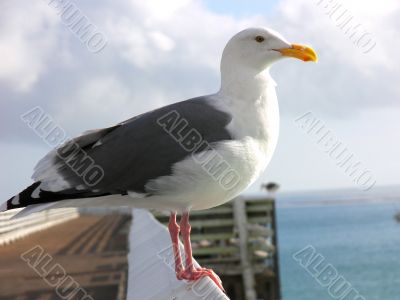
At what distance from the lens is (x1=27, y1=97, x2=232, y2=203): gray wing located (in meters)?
4.14

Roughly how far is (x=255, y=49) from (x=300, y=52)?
38 cm

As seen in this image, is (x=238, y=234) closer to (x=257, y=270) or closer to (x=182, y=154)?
(x=257, y=270)

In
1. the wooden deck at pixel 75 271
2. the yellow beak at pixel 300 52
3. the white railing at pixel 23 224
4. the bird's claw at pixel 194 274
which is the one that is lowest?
the white railing at pixel 23 224

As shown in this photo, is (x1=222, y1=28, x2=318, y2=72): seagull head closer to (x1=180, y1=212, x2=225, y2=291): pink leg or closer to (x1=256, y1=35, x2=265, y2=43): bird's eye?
(x1=256, y1=35, x2=265, y2=43): bird's eye

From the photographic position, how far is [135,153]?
4.26 meters

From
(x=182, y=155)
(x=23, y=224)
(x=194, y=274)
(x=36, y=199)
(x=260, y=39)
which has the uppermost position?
(x=260, y=39)

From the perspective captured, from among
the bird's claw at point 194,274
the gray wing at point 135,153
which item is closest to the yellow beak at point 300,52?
the gray wing at point 135,153

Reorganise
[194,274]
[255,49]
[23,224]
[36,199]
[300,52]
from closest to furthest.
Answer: [36,199] → [194,274] → [255,49] → [300,52] → [23,224]

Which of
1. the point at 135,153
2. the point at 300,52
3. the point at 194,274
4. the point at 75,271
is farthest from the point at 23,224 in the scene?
the point at 300,52

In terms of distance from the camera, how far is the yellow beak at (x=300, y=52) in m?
4.62

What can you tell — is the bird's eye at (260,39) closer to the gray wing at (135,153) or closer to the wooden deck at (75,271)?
the gray wing at (135,153)

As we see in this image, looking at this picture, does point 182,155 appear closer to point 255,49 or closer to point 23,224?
point 255,49

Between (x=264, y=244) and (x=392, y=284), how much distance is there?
47.7m

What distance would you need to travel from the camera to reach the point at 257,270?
22188mm
